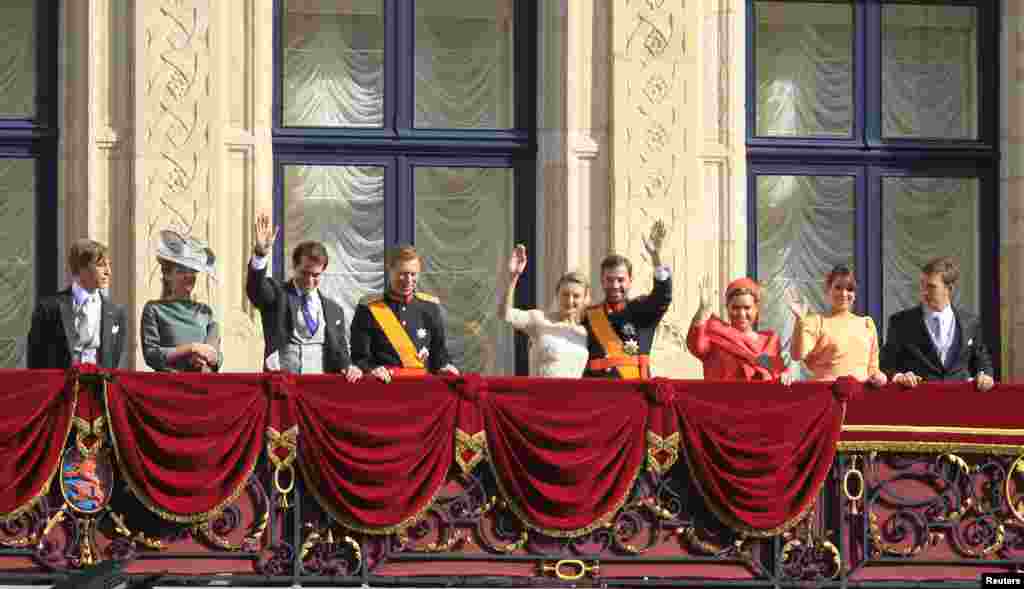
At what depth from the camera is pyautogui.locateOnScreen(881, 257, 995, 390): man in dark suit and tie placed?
1638cm

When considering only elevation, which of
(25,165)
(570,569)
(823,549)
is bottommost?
(570,569)

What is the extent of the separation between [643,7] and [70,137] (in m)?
4.86

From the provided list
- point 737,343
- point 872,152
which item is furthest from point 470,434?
point 872,152

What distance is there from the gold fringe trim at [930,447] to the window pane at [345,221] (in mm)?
5275

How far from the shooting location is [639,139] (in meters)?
19.1

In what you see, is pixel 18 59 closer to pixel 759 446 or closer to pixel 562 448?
pixel 562 448

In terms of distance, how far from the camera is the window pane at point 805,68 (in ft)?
65.5

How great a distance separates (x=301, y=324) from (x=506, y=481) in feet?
6.22

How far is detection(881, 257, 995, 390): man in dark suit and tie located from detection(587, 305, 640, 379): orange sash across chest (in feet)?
6.43

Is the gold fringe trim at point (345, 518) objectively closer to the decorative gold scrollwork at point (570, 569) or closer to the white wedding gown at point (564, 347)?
the decorative gold scrollwork at point (570, 569)

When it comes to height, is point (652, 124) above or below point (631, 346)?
above

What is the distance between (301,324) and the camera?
15867 millimetres

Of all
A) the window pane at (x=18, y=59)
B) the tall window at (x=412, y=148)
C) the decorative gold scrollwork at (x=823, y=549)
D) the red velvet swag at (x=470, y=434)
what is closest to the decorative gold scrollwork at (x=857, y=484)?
the red velvet swag at (x=470, y=434)

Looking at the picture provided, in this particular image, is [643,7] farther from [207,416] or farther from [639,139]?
[207,416]
